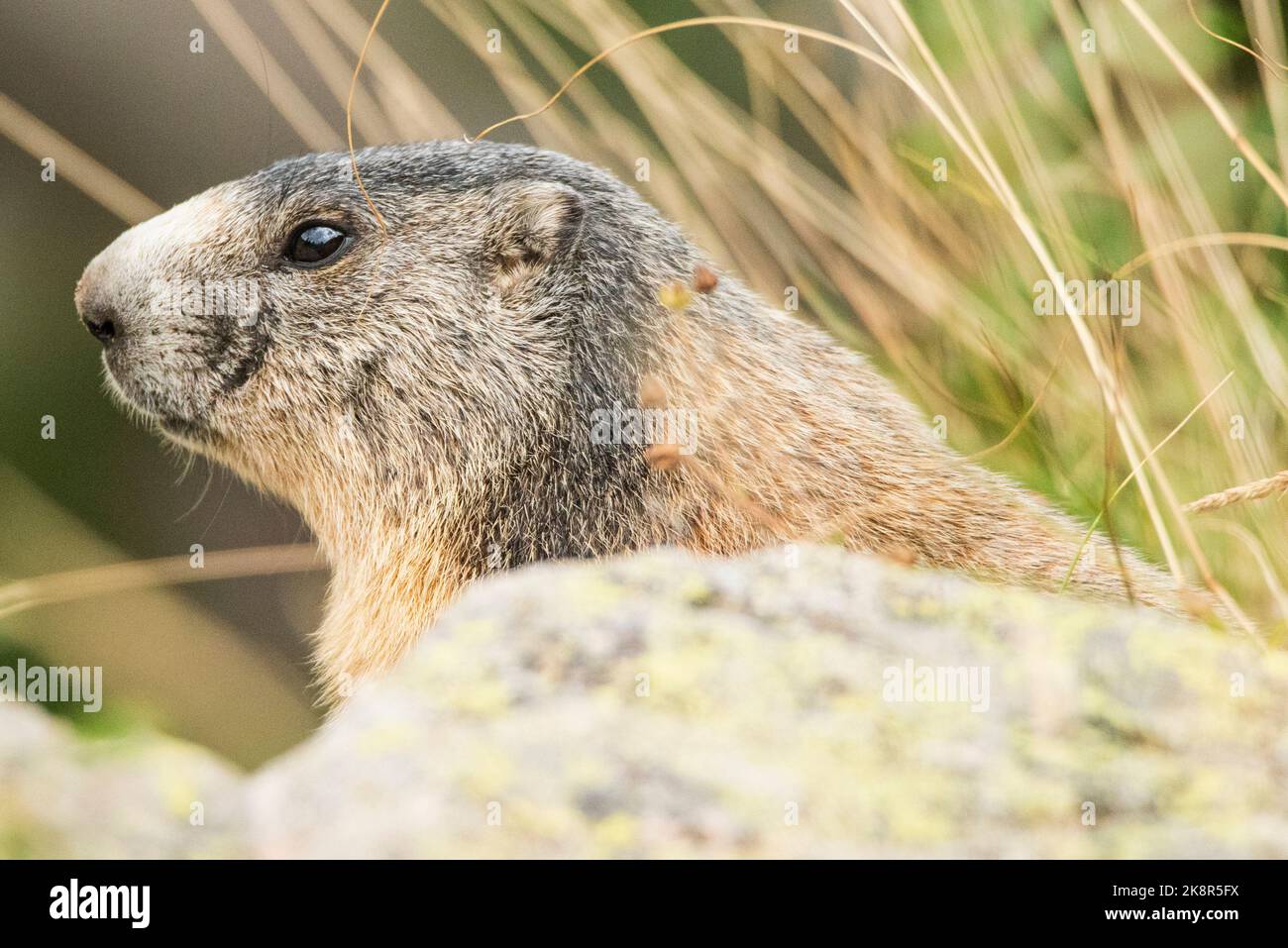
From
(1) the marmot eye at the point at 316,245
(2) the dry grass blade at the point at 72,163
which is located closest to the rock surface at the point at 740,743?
(1) the marmot eye at the point at 316,245

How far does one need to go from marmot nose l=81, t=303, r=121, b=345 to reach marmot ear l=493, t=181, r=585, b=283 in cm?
114

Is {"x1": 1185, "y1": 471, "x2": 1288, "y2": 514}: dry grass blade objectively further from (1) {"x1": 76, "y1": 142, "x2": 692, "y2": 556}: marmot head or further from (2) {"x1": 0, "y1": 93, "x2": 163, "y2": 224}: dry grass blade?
(2) {"x1": 0, "y1": 93, "x2": 163, "y2": 224}: dry grass blade

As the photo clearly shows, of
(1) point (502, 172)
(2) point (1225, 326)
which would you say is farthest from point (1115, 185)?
(1) point (502, 172)

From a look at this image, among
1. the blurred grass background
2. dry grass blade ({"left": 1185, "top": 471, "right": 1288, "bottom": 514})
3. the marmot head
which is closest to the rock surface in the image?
dry grass blade ({"left": 1185, "top": 471, "right": 1288, "bottom": 514})

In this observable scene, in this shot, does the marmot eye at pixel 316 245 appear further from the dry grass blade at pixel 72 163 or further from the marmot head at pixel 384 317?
the dry grass blade at pixel 72 163

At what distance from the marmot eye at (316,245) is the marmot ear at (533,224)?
49 cm

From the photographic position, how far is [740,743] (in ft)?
6.10

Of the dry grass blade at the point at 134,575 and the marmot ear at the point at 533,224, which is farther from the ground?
the marmot ear at the point at 533,224

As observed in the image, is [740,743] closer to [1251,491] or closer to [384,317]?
[1251,491]

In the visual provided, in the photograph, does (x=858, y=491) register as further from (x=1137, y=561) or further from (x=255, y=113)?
(x=255, y=113)

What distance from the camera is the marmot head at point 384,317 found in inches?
137

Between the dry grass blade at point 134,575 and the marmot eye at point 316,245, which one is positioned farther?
the dry grass blade at point 134,575
